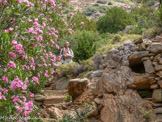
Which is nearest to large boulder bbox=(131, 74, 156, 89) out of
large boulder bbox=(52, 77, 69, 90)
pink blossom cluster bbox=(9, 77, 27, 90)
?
pink blossom cluster bbox=(9, 77, 27, 90)

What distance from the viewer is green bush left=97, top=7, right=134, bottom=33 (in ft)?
103

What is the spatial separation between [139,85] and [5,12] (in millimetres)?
3517

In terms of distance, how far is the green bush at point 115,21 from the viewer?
31544 mm

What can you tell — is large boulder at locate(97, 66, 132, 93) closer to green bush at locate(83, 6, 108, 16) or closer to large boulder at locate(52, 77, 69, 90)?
large boulder at locate(52, 77, 69, 90)

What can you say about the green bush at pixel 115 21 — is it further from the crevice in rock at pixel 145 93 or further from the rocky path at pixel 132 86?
the crevice in rock at pixel 145 93

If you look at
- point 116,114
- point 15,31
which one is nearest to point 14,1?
point 15,31

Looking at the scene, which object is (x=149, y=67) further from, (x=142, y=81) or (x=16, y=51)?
(x=16, y=51)

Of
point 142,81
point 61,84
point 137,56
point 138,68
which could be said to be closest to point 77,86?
point 138,68

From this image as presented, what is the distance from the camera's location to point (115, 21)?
105 ft

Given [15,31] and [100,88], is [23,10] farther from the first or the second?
[100,88]

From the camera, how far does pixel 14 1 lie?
11.4 ft

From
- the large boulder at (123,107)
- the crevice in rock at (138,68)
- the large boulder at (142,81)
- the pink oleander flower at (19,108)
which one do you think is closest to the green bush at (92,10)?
the crevice in rock at (138,68)

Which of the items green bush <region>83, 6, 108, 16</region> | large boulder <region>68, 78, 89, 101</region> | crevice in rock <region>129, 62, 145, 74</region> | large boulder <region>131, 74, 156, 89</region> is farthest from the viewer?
green bush <region>83, 6, 108, 16</region>

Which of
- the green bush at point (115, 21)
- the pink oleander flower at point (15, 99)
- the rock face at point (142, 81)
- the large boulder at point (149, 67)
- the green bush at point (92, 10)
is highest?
the green bush at point (92, 10)
